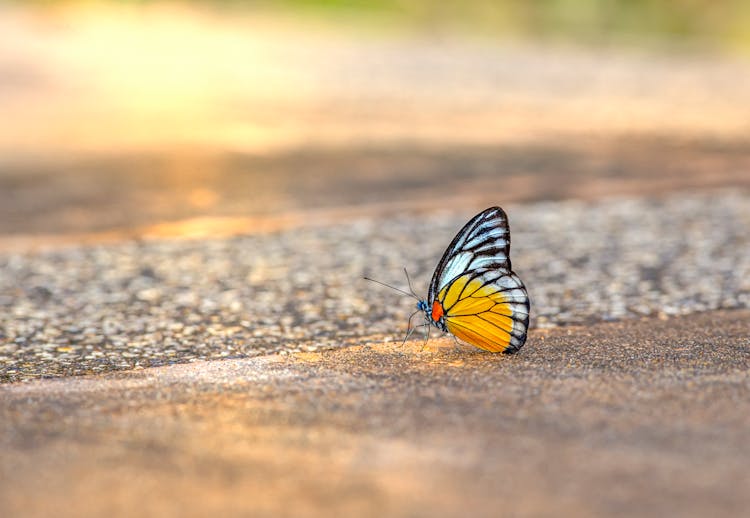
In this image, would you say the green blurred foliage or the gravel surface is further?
the green blurred foliage

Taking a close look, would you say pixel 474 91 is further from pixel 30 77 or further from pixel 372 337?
pixel 372 337

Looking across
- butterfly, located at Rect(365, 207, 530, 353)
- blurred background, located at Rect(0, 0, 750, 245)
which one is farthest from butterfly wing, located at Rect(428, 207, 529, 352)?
blurred background, located at Rect(0, 0, 750, 245)

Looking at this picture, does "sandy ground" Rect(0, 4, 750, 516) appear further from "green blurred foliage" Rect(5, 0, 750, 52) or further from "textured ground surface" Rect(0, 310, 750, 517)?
"green blurred foliage" Rect(5, 0, 750, 52)

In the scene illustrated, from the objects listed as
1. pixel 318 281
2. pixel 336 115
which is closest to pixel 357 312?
pixel 318 281

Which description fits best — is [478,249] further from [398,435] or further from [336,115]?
[336,115]

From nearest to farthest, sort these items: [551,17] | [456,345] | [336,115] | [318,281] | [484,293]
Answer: [484,293], [456,345], [318,281], [336,115], [551,17]

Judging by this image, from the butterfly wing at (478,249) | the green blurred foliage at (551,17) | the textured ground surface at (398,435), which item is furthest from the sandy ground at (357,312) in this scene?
the green blurred foliage at (551,17)
